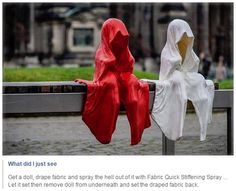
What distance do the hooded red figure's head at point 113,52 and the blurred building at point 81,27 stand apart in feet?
34.5

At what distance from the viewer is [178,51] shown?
13.2 ft

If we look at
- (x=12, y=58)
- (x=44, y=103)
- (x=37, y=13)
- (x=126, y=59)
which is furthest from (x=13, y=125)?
(x=37, y=13)

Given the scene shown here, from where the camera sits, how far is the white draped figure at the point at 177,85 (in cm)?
398

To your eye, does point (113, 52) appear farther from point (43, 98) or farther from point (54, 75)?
point (54, 75)

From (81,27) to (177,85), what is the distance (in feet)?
36.7

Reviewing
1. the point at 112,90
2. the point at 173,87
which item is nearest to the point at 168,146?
the point at 173,87

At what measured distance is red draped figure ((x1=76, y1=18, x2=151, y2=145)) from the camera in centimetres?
376

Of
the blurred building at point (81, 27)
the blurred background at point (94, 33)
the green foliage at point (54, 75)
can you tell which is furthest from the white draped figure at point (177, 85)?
the blurred building at point (81, 27)

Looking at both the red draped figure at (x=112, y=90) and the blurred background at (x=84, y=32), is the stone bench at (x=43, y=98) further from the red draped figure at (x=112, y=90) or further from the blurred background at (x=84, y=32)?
the blurred background at (x=84, y=32)

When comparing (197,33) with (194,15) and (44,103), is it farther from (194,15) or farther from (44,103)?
(44,103)

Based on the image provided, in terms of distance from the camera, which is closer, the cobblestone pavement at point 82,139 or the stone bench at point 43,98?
the stone bench at point 43,98
